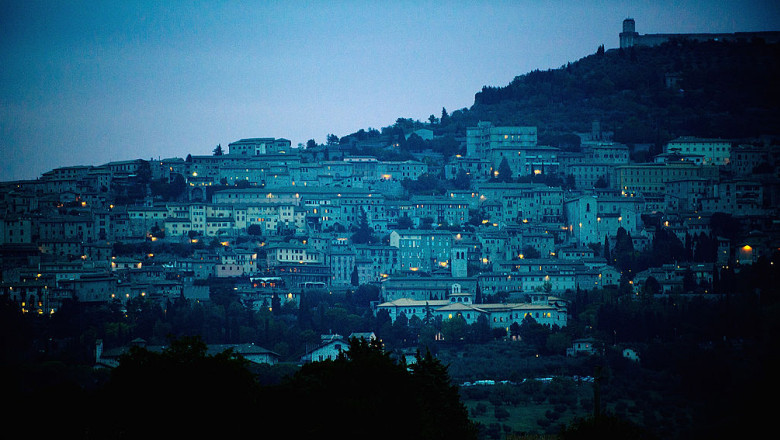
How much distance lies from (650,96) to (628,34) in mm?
18830

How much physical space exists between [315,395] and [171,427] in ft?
12.2

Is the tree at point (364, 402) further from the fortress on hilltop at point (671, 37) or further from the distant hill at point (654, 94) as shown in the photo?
the fortress on hilltop at point (671, 37)

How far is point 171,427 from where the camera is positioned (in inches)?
1234

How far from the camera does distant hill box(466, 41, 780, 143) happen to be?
113250 millimetres

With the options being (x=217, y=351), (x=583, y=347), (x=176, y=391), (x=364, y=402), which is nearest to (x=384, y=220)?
(x=583, y=347)

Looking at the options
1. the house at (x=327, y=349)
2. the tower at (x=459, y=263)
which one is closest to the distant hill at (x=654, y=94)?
the tower at (x=459, y=263)

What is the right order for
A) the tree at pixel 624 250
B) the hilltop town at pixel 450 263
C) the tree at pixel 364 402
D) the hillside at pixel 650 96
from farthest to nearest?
1. the hillside at pixel 650 96
2. the tree at pixel 624 250
3. the hilltop town at pixel 450 263
4. the tree at pixel 364 402

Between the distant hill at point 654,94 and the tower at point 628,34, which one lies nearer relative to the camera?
the distant hill at point 654,94

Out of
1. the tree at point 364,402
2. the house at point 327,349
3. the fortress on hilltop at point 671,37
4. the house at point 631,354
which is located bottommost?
the house at point 631,354

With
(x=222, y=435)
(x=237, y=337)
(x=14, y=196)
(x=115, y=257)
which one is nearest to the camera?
(x=222, y=435)

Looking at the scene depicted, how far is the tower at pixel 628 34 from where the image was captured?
13925cm

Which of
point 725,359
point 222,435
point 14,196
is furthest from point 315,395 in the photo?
point 14,196

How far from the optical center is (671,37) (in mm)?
135875

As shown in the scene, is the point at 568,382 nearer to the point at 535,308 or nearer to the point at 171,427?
the point at 535,308
